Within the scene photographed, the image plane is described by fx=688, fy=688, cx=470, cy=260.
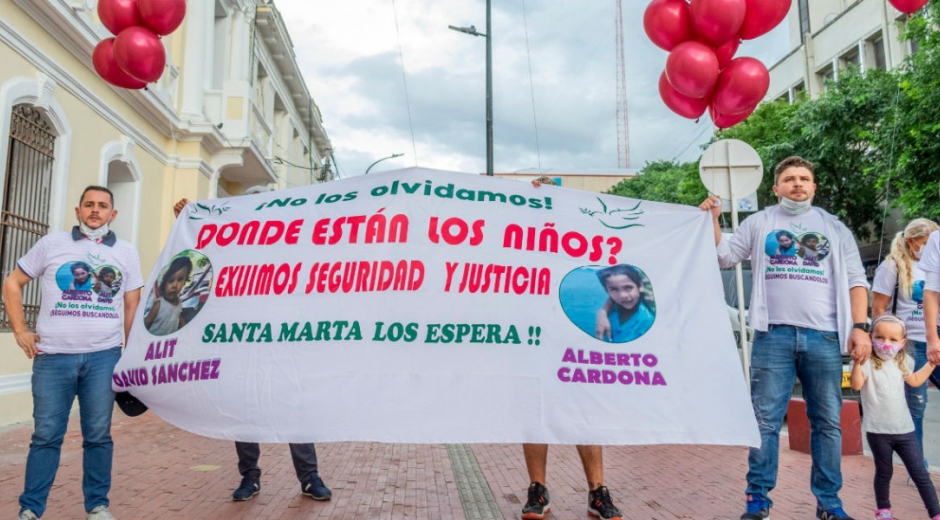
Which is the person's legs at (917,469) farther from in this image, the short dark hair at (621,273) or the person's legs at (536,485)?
the person's legs at (536,485)

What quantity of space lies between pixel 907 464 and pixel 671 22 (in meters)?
3.59

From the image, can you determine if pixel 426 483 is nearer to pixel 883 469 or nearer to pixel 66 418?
pixel 66 418

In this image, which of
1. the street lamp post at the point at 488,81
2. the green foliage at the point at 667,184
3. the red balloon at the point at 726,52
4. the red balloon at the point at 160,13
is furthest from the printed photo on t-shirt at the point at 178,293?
the green foliage at the point at 667,184

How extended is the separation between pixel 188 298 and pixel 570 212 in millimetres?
2235

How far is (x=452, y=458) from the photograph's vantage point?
244 inches

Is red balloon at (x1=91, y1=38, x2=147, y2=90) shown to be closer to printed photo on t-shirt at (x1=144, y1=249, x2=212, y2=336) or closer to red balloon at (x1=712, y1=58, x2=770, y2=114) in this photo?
printed photo on t-shirt at (x1=144, y1=249, x2=212, y2=336)

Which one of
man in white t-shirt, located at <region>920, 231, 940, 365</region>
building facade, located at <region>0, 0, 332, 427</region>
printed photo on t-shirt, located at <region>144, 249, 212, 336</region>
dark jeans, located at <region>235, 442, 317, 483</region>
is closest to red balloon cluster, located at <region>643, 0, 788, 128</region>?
man in white t-shirt, located at <region>920, 231, 940, 365</region>

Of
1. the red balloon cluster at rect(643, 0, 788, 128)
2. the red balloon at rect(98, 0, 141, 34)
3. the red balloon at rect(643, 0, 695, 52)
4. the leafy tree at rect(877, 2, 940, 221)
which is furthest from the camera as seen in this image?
the leafy tree at rect(877, 2, 940, 221)

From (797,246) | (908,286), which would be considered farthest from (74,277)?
(908,286)

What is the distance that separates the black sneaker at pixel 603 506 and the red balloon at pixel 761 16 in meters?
3.86

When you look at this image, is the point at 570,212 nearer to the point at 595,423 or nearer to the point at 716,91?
the point at 595,423

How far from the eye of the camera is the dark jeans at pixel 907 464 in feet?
12.6

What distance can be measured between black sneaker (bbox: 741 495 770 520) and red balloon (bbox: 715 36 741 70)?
3.45 metres

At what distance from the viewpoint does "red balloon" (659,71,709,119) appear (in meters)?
5.85
